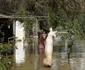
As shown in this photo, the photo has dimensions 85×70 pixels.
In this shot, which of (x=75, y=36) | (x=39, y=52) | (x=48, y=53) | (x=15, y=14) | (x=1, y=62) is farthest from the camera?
(x=39, y=52)

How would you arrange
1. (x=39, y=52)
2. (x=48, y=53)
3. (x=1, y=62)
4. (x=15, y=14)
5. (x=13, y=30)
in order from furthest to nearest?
(x=13, y=30) < (x=39, y=52) < (x=15, y=14) < (x=48, y=53) < (x=1, y=62)

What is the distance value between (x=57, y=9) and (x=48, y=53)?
11.4 feet

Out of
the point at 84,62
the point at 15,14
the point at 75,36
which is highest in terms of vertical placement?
the point at 15,14

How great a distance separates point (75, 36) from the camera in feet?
54.0

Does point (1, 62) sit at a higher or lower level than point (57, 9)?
lower

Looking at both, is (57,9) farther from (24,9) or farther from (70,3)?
(24,9)

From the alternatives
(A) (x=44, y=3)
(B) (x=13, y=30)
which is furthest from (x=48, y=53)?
(B) (x=13, y=30)

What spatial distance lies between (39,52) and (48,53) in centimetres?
562

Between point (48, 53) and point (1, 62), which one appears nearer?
point (1, 62)

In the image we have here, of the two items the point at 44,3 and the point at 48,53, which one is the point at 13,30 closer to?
the point at 44,3

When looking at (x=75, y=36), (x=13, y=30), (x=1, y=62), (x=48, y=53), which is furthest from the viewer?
(x=13, y=30)

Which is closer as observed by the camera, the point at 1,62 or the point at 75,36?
the point at 1,62

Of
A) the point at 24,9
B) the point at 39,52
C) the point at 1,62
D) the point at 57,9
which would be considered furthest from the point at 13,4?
the point at 1,62

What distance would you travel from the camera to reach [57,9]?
55.4 feet
